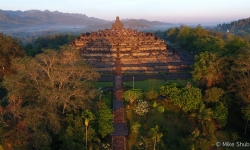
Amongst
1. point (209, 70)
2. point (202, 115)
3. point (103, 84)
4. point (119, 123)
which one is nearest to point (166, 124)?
point (202, 115)

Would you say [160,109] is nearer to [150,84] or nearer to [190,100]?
[190,100]

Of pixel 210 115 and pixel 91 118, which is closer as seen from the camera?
pixel 91 118

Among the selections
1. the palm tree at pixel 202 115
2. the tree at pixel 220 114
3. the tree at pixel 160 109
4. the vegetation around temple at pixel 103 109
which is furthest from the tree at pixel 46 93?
the tree at pixel 220 114

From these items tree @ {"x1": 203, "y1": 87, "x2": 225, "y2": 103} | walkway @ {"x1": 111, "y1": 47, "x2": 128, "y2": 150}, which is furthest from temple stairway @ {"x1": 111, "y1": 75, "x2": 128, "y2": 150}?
tree @ {"x1": 203, "y1": 87, "x2": 225, "y2": 103}

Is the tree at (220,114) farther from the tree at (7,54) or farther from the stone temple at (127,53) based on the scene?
the tree at (7,54)

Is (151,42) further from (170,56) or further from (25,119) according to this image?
(25,119)

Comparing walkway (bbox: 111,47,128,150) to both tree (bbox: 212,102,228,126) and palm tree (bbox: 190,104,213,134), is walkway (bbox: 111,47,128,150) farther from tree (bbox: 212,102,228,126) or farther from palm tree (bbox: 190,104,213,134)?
tree (bbox: 212,102,228,126)

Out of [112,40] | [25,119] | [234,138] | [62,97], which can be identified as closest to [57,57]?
[62,97]
